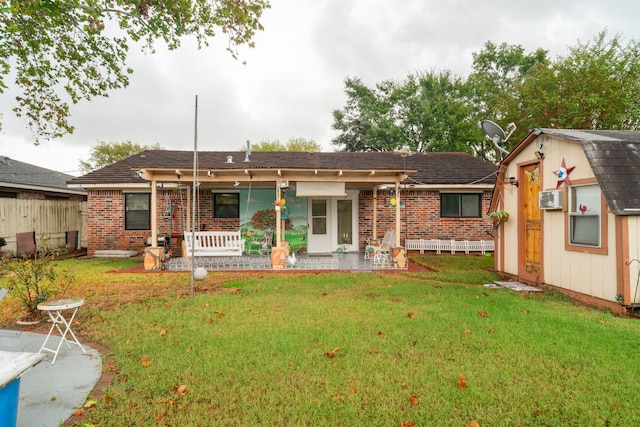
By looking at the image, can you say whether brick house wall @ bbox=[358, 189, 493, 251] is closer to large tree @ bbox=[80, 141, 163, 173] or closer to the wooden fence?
the wooden fence

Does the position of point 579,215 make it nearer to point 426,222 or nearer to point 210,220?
point 426,222

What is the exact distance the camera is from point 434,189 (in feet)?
46.9

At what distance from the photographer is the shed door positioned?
7.88 meters

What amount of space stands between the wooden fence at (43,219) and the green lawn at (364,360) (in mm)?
9227

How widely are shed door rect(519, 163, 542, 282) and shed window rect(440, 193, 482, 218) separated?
5951 millimetres

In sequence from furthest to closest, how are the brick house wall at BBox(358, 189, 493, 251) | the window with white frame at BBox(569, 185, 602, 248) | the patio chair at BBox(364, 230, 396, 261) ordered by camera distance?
the brick house wall at BBox(358, 189, 493, 251) < the patio chair at BBox(364, 230, 396, 261) < the window with white frame at BBox(569, 185, 602, 248)

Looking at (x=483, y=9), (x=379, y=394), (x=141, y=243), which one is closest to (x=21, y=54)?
(x=141, y=243)

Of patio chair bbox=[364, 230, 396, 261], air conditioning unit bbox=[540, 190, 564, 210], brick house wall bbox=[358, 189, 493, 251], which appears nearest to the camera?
air conditioning unit bbox=[540, 190, 564, 210]

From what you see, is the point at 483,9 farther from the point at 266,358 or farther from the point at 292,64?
the point at 266,358

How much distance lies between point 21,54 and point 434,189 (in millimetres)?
13160

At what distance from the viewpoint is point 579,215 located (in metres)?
6.53

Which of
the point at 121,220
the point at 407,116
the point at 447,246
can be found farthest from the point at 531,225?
the point at 407,116

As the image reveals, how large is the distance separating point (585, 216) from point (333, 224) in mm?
8398

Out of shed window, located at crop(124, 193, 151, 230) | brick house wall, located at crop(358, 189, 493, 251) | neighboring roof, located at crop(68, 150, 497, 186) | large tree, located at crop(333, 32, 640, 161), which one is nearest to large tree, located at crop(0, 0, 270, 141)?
neighboring roof, located at crop(68, 150, 497, 186)
